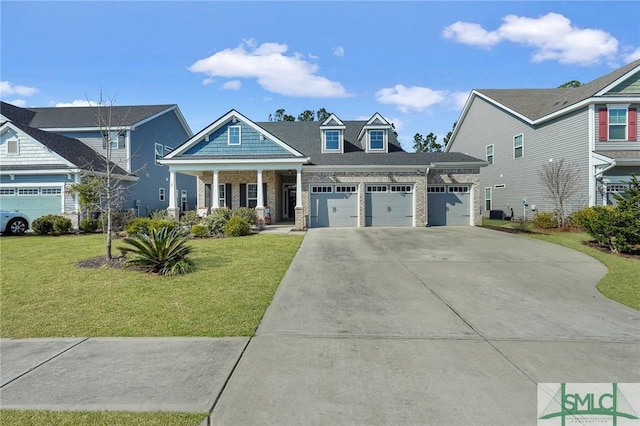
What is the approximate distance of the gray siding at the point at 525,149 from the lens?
61.4 ft

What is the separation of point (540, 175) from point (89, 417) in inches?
905

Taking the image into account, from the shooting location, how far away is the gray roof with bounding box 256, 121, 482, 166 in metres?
19.7

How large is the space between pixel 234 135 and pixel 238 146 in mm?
676

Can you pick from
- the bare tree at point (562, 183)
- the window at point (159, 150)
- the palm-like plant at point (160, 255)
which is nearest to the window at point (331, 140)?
the bare tree at point (562, 183)

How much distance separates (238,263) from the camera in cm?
929

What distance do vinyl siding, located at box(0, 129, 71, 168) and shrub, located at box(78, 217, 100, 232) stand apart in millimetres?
5159

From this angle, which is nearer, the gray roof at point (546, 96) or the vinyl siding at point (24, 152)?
the gray roof at point (546, 96)

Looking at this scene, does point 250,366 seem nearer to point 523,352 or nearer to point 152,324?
point 152,324

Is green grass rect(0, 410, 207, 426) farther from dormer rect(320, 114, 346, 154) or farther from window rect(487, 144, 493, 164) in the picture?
window rect(487, 144, 493, 164)

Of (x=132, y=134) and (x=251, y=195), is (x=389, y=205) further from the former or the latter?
(x=132, y=134)

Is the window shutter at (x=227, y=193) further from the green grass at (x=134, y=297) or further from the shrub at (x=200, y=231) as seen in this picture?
the green grass at (x=134, y=297)

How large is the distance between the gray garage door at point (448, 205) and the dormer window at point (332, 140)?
6.88m

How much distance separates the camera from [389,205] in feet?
64.3

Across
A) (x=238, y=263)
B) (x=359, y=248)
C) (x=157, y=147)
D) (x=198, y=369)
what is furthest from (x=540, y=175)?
(x=157, y=147)
